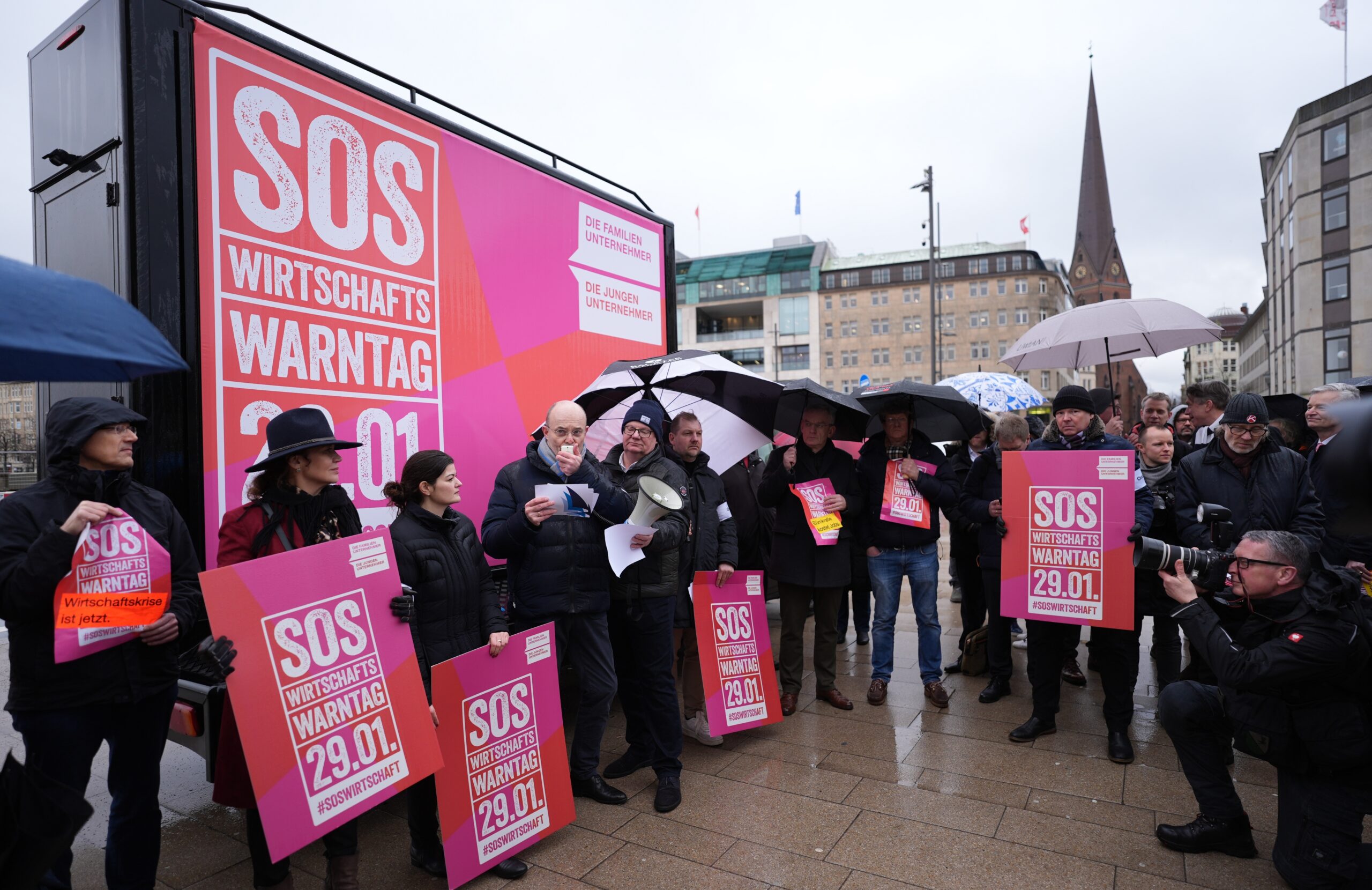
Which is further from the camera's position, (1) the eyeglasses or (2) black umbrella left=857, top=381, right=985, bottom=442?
(2) black umbrella left=857, top=381, right=985, bottom=442

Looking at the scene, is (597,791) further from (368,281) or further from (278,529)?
(368,281)

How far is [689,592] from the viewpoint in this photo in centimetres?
490

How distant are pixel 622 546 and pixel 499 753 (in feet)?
3.64

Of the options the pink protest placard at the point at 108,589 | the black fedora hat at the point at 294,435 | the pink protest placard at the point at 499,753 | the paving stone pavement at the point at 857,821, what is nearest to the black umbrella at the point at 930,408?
the paving stone pavement at the point at 857,821

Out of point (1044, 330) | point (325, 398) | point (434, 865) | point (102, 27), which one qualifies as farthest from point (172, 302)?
point (1044, 330)

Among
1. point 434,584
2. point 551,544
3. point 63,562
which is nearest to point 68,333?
point 63,562

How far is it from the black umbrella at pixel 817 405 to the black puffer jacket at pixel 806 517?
0.57ft

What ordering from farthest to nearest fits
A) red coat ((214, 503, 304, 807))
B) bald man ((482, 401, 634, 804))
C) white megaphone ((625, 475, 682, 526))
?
white megaphone ((625, 475, 682, 526)) < bald man ((482, 401, 634, 804)) < red coat ((214, 503, 304, 807))

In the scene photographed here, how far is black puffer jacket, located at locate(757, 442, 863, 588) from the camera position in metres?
5.39

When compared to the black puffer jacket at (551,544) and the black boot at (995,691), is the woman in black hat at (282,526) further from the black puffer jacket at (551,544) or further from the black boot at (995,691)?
the black boot at (995,691)

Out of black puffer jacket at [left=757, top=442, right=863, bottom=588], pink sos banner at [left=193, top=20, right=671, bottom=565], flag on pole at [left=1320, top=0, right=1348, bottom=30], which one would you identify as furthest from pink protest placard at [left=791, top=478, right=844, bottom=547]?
flag on pole at [left=1320, top=0, right=1348, bottom=30]

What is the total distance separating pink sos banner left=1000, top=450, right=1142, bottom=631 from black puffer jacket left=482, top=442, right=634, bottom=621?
2.54m

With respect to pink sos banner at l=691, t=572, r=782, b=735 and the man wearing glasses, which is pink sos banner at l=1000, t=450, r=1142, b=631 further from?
pink sos banner at l=691, t=572, r=782, b=735

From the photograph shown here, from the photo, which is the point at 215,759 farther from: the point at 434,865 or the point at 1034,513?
the point at 1034,513
